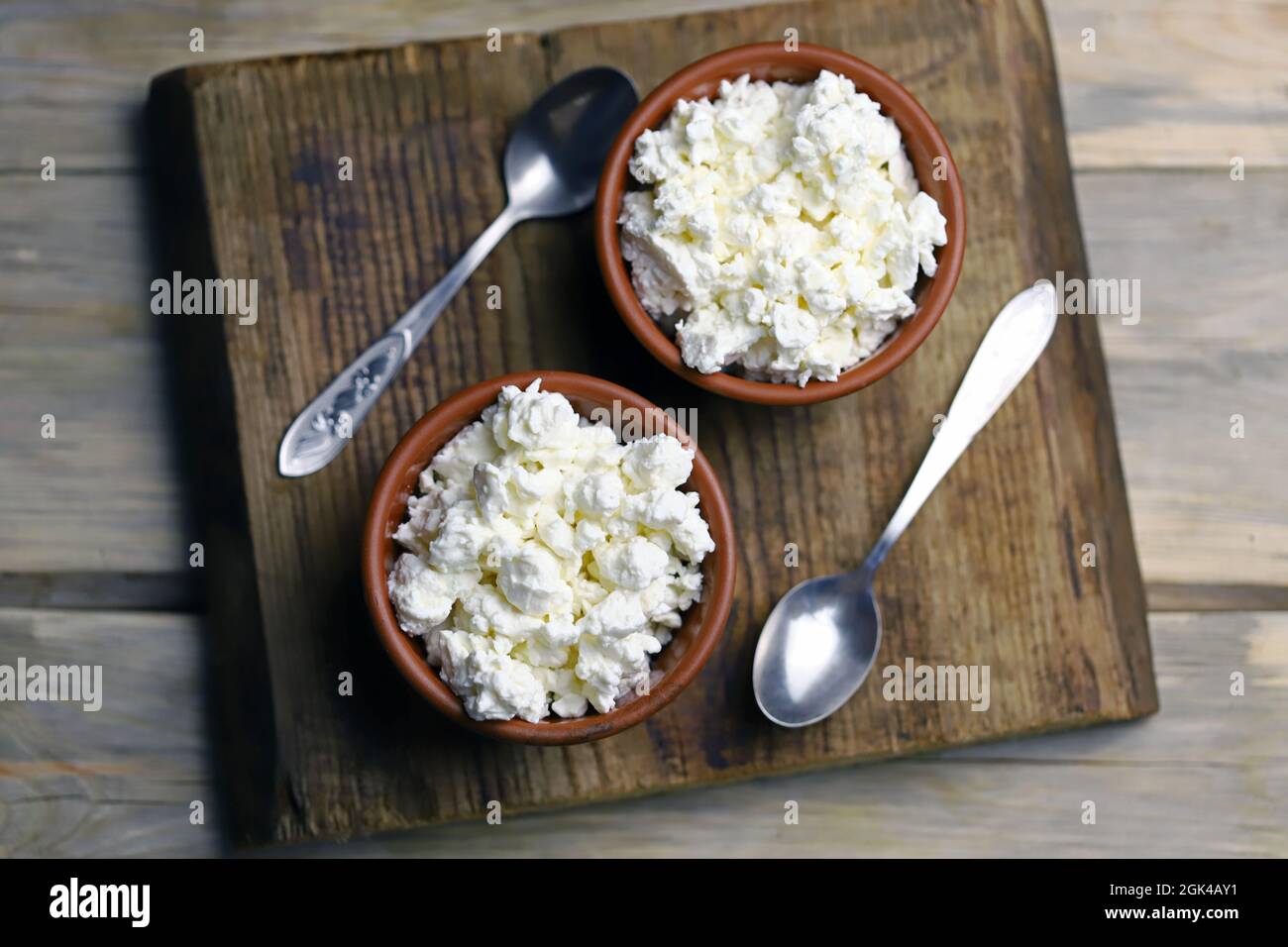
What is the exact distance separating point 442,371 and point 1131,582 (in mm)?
949

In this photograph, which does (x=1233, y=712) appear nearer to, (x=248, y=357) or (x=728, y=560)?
(x=728, y=560)

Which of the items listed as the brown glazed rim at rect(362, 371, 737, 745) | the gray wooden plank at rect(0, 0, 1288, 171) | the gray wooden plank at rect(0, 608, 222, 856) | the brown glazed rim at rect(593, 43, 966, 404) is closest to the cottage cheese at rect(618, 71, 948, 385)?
the brown glazed rim at rect(593, 43, 966, 404)

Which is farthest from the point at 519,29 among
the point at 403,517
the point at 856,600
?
the point at 856,600

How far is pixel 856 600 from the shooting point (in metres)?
1.45

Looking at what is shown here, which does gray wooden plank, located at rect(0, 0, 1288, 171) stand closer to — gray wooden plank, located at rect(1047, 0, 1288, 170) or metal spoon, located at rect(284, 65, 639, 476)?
gray wooden plank, located at rect(1047, 0, 1288, 170)

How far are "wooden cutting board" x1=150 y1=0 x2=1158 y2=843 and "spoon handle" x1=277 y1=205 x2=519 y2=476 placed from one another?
0.02m

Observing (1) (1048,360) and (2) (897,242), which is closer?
(2) (897,242)

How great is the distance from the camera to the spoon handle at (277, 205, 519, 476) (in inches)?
56.9

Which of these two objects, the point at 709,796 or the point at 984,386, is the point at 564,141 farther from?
the point at 709,796

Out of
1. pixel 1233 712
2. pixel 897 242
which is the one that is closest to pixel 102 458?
pixel 897 242

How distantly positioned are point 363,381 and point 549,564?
0.45 m

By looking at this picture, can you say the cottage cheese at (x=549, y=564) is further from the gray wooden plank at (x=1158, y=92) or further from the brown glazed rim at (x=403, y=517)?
the gray wooden plank at (x=1158, y=92)

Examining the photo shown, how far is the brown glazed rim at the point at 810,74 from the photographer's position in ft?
4.27

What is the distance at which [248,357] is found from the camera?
146 centimetres
